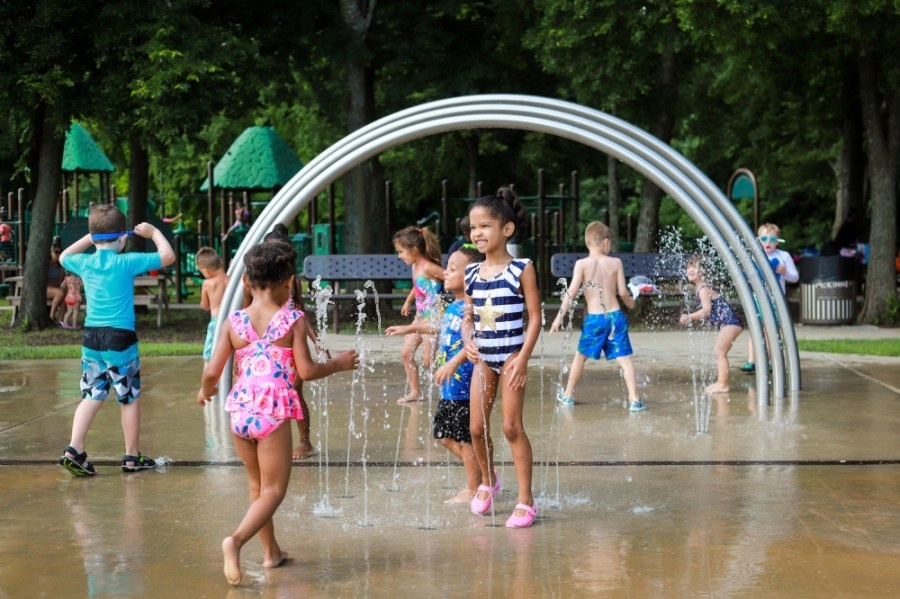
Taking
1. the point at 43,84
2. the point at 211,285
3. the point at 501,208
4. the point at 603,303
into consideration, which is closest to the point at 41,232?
the point at 43,84

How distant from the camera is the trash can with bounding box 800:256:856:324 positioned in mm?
18031

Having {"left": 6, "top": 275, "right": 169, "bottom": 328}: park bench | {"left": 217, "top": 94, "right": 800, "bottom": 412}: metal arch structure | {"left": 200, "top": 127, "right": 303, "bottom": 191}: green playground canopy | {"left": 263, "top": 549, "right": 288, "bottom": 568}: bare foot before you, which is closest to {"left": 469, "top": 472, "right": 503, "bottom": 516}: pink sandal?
{"left": 263, "top": 549, "right": 288, "bottom": 568}: bare foot

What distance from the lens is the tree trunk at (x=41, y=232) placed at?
57.5ft

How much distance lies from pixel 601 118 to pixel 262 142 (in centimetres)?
1705

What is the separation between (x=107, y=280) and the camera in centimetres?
716

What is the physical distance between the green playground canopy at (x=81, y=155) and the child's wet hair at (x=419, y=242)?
66.9ft

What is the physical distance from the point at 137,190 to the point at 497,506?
49.4 feet

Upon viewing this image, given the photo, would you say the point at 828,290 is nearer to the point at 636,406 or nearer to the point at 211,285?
the point at 636,406

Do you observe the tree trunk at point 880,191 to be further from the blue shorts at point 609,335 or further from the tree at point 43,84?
the tree at point 43,84

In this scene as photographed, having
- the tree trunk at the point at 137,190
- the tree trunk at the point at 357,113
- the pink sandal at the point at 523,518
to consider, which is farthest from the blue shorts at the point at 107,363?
the tree trunk at the point at 137,190

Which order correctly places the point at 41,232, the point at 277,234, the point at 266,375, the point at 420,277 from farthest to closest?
the point at 41,232 < the point at 420,277 < the point at 277,234 < the point at 266,375

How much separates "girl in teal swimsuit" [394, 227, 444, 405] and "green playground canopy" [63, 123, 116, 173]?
19.8 m

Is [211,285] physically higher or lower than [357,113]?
lower

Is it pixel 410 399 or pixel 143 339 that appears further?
pixel 143 339
